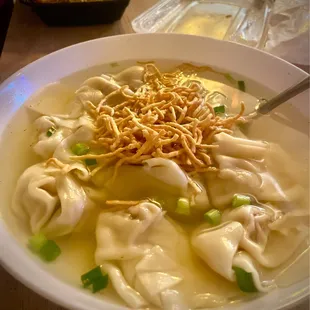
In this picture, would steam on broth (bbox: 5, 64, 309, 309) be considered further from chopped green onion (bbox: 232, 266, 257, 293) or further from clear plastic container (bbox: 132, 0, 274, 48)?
clear plastic container (bbox: 132, 0, 274, 48)

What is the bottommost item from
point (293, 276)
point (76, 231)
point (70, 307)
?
point (76, 231)

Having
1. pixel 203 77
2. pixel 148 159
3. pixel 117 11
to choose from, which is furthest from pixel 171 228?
pixel 117 11

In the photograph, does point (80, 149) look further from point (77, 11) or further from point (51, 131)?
point (77, 11)

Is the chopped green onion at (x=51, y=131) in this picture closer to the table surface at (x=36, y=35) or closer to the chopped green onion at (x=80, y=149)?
the chopped green onion at (x=80, y=149)

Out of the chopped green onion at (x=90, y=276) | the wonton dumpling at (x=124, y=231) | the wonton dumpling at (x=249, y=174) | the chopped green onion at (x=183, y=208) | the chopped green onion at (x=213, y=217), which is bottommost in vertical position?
the chopped green onion at (x=90, y=276)

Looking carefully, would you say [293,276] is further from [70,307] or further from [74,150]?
[74,150]

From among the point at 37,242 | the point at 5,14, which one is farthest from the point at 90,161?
the point at 5,14

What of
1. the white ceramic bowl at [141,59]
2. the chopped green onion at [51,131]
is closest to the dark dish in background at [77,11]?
the white ceramic bowl at [141,59]

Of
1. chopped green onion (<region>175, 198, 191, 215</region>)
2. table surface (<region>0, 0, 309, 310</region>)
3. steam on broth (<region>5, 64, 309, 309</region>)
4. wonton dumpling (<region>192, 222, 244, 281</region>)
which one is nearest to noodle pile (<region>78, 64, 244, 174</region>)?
steam on broth (<region>5, 64, 309, 309</region>)
